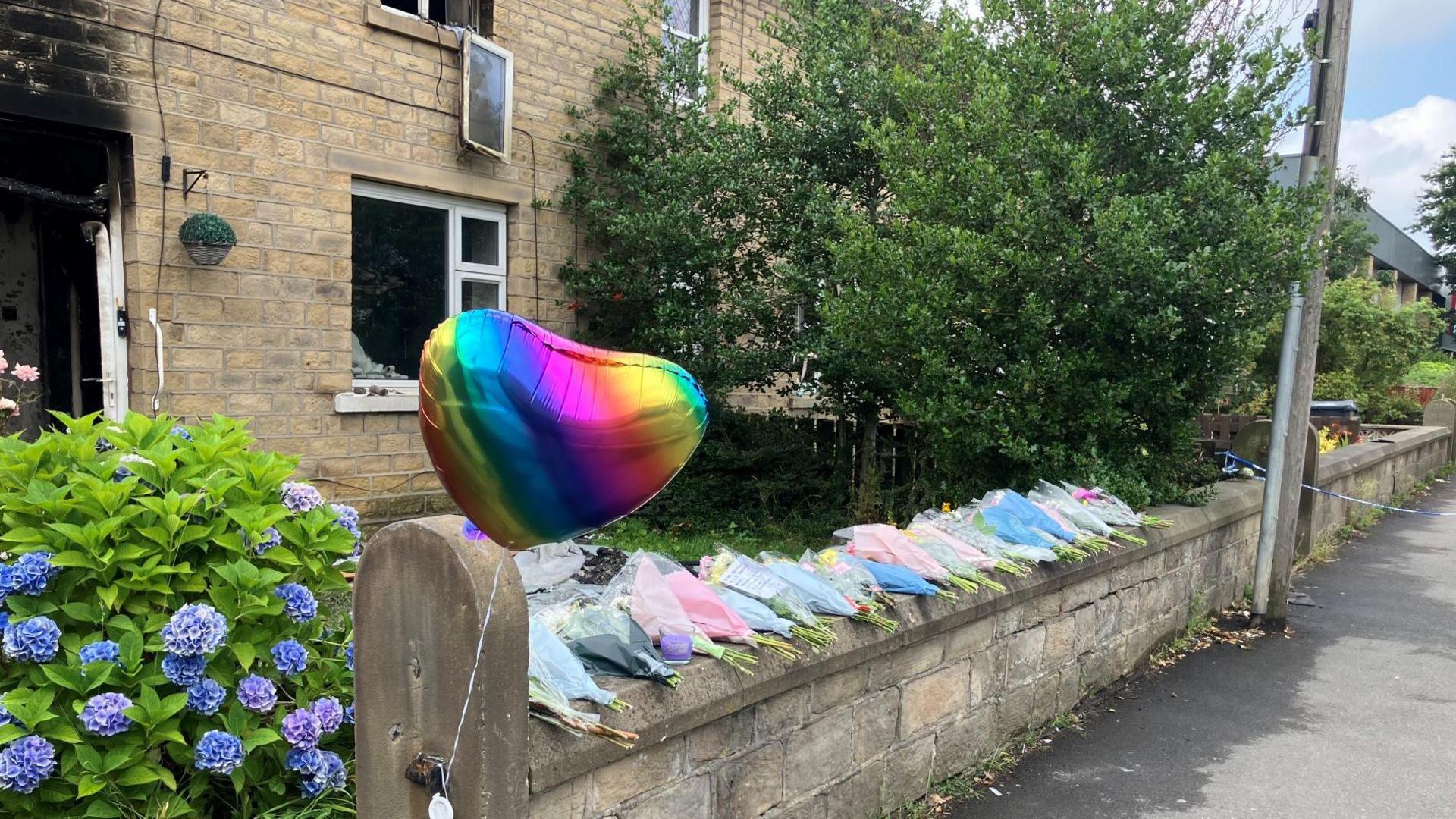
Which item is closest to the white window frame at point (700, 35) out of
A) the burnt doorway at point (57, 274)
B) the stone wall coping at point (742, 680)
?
A: the burnt doorway at point (57, 274)

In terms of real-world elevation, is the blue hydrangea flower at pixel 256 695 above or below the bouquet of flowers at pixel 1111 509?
below

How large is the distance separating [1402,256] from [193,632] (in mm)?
52679

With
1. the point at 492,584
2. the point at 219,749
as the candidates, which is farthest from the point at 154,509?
the point at 492,584

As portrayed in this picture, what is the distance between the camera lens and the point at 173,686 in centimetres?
262

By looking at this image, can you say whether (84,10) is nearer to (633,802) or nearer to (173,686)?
(173,686)

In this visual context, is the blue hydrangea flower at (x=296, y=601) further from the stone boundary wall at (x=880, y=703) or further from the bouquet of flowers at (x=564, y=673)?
the stone boundary wall at (x=880, y=703)

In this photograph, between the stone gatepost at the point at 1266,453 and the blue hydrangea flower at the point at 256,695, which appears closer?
the blue hydrangea flower at the point at 256,695

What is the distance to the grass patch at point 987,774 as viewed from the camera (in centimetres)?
377

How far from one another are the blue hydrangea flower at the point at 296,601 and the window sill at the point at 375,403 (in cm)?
482

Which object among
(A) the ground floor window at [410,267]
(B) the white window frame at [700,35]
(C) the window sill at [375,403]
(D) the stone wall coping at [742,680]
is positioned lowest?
(D) the stone wall coping at [742,680]

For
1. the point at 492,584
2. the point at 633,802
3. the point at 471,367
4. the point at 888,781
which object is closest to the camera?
the point at 471,367

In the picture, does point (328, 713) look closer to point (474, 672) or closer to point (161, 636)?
point (161, 636)

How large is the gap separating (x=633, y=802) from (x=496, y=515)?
1.13 m

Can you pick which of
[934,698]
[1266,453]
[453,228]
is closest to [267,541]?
[934,698]
